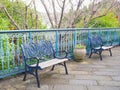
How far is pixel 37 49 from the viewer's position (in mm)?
5527

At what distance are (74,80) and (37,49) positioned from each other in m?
1.23

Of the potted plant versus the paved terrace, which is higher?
the potted plant

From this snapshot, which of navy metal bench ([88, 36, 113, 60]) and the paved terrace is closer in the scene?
the paved terrace

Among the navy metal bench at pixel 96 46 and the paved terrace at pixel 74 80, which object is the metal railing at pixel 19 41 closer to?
the paved terrace at pixel 74 80

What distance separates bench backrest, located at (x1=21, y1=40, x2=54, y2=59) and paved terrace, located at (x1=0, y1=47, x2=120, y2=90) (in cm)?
52

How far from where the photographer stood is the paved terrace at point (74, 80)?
15.3ft

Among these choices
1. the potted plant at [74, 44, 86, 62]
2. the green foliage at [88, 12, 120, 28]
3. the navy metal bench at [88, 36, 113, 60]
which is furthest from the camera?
the green foliage at [88, 12, 120, 28]

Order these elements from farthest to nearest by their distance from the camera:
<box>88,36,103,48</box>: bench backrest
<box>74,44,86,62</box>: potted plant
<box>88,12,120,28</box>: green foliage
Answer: <box>88,12,120,28</box>: green foliage < <box>88,36,103,48</box>: bench backrest < <box>74,44,86,62</box>: potted plant

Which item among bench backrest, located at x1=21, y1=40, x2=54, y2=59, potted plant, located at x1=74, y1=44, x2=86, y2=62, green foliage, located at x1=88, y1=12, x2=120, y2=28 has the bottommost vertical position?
potted plant, located at x1=74, y1=44, x2=86, y2=62

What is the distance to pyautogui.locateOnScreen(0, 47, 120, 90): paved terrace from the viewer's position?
4668mm

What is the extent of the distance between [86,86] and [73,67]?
1884 mm

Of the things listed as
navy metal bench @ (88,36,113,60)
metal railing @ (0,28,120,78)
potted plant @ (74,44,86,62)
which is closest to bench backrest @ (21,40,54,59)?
metal railing @ (0,28,120,78)

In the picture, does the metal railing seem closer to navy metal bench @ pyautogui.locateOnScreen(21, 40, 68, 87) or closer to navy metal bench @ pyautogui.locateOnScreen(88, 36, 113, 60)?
navy metal bench @ pyautogui.locateOnScreen(21, 40, 68, 87)

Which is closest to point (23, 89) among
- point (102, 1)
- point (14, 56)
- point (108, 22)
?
point (14, 56)
